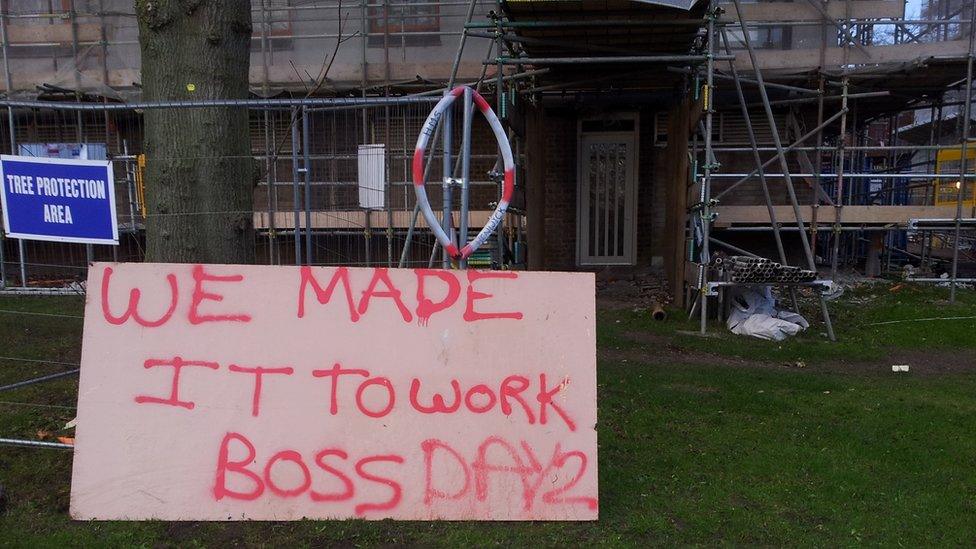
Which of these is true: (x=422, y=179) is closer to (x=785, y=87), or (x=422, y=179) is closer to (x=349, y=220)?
(x=349, y=220)

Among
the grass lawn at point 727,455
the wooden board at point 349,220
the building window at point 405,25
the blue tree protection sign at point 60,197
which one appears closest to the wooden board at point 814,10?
the building window at point 405,25

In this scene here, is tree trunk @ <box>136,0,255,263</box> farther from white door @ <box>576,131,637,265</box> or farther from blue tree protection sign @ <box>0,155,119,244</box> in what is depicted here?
white door @ <box>576,131,637,265</box>

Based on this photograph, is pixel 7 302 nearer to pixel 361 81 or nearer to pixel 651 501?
pixel 361 81

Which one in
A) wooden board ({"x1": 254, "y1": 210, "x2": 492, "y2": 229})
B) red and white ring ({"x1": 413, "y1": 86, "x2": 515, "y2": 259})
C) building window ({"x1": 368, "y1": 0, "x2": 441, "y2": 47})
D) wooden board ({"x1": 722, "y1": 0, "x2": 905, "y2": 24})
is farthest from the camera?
building window ({"x1": 368, "y1": 0, "x2": 441, "y2": 47})

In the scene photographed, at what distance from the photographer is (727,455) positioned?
449 centimetres

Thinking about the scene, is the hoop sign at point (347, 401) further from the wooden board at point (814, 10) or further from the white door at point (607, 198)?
the wooden board at point (814, 10)

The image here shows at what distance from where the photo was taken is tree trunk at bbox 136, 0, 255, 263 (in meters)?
4.34

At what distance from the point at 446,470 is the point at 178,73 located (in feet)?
9.55

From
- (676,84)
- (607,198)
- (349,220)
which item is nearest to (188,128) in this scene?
(349,220)

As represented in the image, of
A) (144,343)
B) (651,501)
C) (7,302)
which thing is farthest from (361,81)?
(651,501)

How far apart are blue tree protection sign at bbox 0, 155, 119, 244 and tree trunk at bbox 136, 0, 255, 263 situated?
0.29m

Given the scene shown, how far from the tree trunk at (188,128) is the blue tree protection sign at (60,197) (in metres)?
0.29

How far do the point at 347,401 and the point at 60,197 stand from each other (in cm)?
245

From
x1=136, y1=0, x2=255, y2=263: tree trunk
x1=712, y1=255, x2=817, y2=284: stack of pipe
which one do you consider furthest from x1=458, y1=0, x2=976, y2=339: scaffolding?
x1=136, y1=0, x2=255, y2=263: tree trunk
